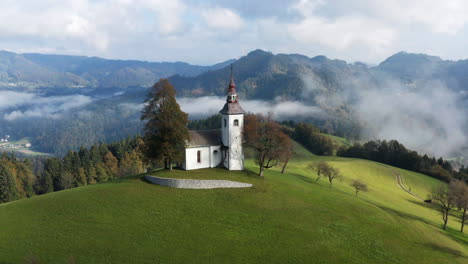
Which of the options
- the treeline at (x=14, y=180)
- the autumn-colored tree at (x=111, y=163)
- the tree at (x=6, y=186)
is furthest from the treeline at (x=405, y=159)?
the tree at (x=6, y=186)

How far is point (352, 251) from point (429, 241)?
13.5 m

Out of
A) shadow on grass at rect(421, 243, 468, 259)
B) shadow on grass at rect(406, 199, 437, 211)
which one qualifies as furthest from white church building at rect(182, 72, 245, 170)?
shadow on grass at rect(406, 199, 437, 211)

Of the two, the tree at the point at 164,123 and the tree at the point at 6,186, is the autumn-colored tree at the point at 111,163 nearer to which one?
the tree at the point at 6,186

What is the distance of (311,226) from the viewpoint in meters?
38.1

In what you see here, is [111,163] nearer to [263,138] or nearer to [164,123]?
Result: [164,123]

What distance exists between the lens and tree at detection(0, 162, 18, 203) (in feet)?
239

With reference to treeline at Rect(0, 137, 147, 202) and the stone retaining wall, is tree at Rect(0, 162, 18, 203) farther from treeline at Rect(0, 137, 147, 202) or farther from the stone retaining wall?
the stone retaining wall

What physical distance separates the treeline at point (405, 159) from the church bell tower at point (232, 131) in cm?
8562

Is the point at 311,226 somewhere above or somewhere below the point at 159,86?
below

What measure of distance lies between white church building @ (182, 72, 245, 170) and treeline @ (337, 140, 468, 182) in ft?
282

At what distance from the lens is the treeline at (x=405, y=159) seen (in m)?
108

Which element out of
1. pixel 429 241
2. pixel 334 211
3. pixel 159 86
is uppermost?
pixel 159 86

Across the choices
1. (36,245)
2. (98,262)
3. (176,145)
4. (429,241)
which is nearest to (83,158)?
(176,145)

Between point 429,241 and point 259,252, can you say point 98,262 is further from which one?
point 429,241
